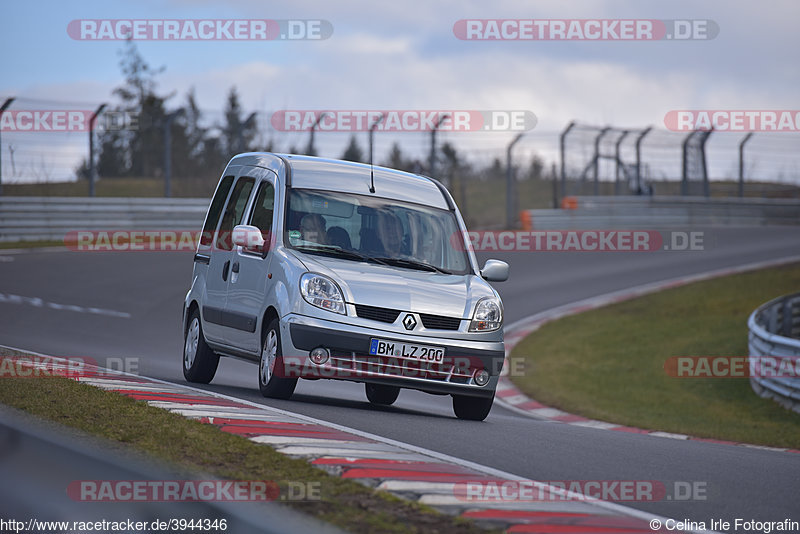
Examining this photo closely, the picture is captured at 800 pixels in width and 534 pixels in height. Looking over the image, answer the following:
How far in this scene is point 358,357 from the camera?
25.9 feet

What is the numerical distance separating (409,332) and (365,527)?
3.95 meters

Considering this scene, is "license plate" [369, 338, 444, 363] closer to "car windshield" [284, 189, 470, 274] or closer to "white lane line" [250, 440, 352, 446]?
"car windshield" [284, 189, 470, 274]

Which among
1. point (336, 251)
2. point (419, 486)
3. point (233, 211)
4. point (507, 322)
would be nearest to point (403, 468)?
point (419, 486)

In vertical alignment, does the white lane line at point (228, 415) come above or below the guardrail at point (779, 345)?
above

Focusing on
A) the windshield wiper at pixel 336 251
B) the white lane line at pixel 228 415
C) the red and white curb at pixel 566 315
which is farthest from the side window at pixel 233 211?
the red and white curb at pixel 566 315

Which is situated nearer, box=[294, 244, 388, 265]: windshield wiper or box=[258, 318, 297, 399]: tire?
box=[258, 318, 297, 399]: tire

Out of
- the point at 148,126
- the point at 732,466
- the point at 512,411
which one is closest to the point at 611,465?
the point at 732,466

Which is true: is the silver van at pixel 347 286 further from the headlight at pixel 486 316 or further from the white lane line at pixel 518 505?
the white lane line at pixel 518 505

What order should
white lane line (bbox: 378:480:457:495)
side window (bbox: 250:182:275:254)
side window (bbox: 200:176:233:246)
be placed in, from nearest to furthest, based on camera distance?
white lane line (bbox: 378:480:457:495), side window (bbox: 250:182:275:254), side window (bbox: 200:176:233:246)

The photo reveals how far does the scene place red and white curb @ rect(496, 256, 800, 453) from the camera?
1292 centimetres

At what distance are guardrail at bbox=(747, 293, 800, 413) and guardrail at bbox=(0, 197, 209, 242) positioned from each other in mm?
14198

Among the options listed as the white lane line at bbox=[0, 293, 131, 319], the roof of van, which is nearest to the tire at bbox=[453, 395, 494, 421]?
the roof of van

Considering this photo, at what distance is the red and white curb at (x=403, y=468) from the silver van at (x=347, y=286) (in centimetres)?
69

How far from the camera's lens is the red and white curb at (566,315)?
42.4 ft
